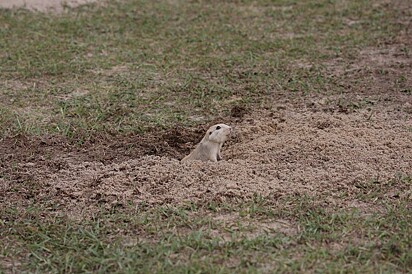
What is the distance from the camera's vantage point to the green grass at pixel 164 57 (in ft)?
21.8

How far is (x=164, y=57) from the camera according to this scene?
317 inches

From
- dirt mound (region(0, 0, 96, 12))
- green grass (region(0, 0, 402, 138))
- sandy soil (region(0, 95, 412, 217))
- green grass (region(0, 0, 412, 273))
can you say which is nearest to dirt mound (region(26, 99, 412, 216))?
sandy soil (region(0, 95, 412, 217))

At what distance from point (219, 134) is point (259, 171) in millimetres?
484

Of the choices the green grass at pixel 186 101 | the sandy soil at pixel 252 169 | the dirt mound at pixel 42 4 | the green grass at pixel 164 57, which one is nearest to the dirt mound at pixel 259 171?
the sandy soil at pixel 252 169

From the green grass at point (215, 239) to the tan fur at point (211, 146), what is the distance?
0.74 m

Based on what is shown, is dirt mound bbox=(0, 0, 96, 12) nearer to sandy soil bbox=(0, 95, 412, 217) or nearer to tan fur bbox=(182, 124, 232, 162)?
sandy soil bbox=(0, 95, 412, 217)

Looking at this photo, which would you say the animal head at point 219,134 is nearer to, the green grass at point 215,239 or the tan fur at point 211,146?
the tan fur at point 211,146

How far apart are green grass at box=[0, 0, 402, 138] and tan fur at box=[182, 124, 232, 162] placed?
0.77 meters

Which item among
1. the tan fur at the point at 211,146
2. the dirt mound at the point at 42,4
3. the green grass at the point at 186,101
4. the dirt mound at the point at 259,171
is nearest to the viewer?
the green grass at the point at 186,101

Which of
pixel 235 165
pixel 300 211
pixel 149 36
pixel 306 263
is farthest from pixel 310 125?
pixel 149 36

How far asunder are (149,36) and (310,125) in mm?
3204

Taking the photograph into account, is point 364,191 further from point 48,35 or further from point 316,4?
point 316,4

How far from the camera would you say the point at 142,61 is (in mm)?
7961

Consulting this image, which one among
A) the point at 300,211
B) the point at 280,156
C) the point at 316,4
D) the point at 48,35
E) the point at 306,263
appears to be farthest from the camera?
the point at 316,4
